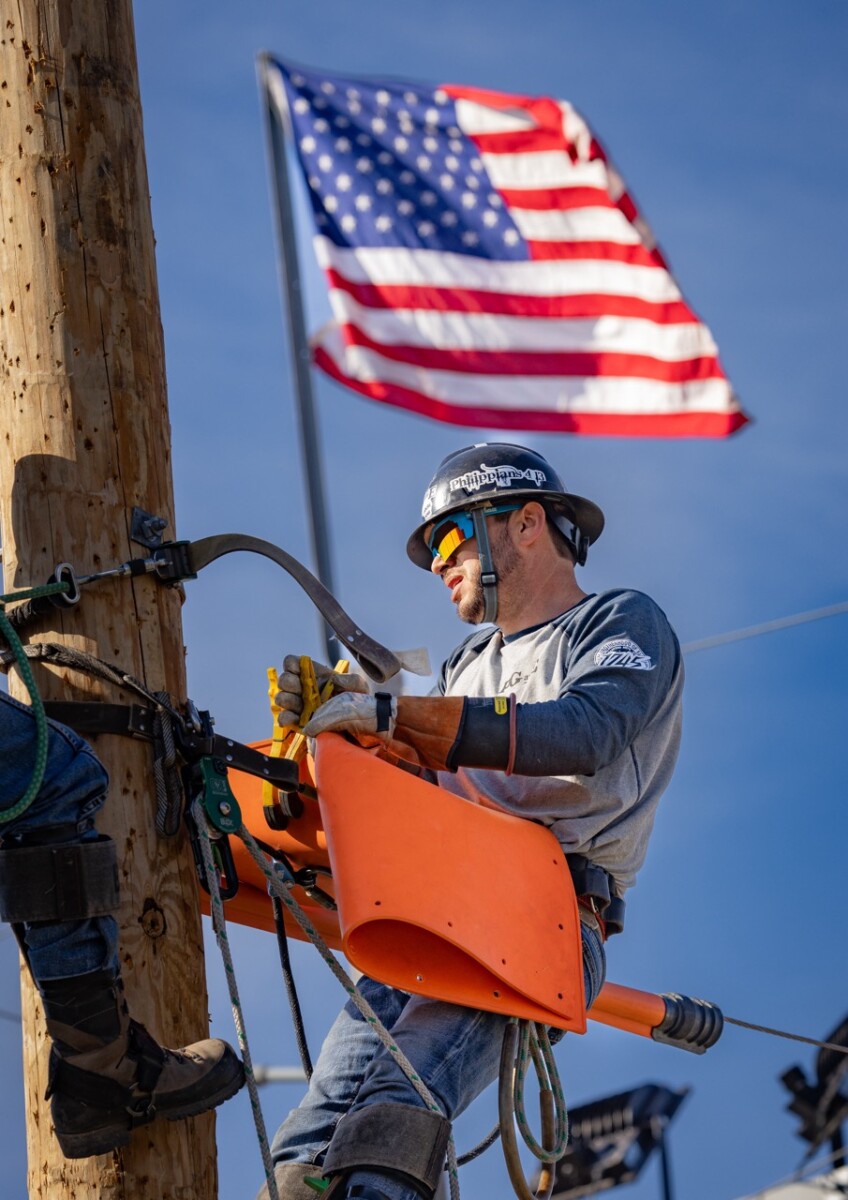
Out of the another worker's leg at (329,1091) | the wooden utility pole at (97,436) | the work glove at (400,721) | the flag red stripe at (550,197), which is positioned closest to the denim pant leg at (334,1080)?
the another worker's leg at (329,1091)

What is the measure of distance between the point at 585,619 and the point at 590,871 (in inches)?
29.6

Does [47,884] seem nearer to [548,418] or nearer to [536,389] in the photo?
[548,418]

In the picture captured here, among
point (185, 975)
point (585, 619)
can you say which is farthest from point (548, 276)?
point (185, 975)

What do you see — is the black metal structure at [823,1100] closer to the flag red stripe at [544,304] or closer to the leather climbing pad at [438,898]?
the flag red stripe at [544,304]

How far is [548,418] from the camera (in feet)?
34.2

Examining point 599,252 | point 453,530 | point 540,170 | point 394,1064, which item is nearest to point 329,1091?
point 394,1064

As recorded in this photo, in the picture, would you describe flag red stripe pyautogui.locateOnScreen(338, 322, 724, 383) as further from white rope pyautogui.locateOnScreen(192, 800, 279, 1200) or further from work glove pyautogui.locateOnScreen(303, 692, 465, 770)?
white rope pyautogui.locateOnScreen(192, 800, 279, 1200)

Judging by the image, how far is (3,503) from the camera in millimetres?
4457

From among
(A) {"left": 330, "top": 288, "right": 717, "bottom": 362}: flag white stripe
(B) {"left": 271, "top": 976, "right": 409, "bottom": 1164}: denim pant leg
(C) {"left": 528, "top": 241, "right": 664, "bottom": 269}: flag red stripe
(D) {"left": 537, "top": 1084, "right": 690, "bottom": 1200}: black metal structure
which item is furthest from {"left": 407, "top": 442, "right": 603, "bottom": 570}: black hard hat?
(D) {"left": 537, "top": 1084, "right": 690, "bottom": 1200}: black metal structure

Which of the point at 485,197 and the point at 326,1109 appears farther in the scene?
the point at 485,197

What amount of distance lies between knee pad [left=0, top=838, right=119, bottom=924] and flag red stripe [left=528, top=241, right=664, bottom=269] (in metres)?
7.53

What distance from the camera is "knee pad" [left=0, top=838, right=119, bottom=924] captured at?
3938 millimetres

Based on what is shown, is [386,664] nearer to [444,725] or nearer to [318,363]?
[444,725]

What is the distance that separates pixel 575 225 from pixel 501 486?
5.76 metres
